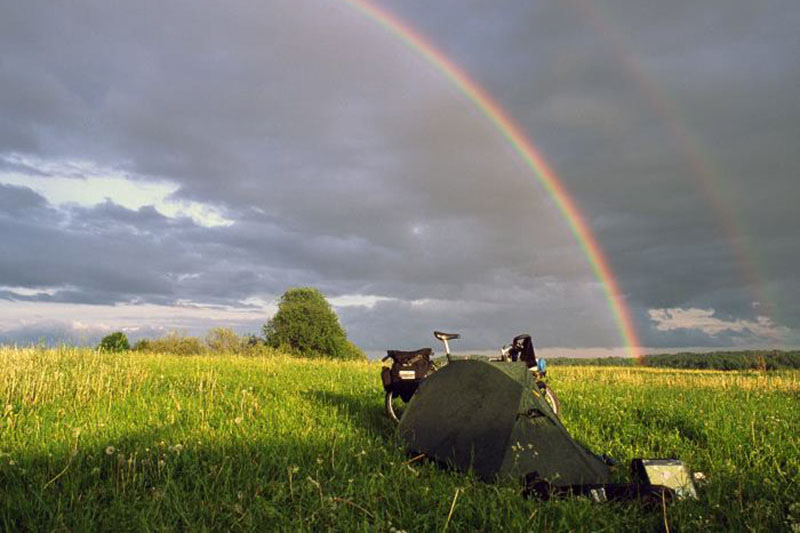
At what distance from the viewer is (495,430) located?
6.25 m

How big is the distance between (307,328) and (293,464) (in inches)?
1745

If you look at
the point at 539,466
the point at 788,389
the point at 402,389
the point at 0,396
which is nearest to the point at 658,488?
the point at 539,466

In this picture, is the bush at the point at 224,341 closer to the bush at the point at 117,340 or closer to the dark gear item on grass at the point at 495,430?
the bush at the point at 117,340

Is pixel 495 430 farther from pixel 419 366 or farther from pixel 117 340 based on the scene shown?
pixel 117 340

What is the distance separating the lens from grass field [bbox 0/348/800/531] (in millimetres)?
4773

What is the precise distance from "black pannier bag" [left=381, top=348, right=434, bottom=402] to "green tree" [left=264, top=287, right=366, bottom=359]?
4043cm

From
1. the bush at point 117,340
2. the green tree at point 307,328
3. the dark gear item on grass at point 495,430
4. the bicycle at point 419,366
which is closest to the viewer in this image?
the dark gear item on grass at point 495,430

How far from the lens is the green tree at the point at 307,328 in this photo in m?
49.6

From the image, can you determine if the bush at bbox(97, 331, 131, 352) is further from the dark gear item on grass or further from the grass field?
the dark gear item on grass

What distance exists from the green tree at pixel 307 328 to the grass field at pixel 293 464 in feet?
126

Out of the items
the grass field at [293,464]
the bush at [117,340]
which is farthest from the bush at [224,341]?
the grass field at [293,464]

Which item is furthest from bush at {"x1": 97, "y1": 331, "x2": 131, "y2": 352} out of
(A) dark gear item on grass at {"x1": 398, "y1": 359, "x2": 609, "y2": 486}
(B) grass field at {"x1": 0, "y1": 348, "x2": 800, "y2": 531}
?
(A) dark gear item on grass at {"x1": 398, "y1": 359, "x2": 609, "y2": 486}

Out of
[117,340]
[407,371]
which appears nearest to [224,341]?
[117,340]

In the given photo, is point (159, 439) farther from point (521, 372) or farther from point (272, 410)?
point (521, 372)
